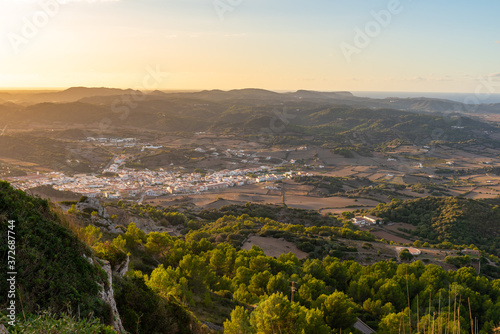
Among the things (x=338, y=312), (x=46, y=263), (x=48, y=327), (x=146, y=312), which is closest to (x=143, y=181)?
(x=338, y=312)

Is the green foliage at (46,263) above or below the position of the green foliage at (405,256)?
above

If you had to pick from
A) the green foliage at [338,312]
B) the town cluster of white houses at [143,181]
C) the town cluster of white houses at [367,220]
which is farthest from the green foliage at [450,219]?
the town cluster of white houses at [143,181]

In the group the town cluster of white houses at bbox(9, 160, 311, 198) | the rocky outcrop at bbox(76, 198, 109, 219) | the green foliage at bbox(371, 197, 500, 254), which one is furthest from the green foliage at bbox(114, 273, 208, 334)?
the town cluster of white houses at bbox(9, 160, 311, 198)

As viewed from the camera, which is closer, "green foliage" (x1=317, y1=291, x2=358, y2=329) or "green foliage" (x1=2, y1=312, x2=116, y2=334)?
"green foliage" (x1=2, y1=312, x2=116, y2=334)

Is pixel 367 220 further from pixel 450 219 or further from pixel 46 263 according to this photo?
pixel 46 263

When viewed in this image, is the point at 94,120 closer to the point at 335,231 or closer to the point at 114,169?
the point at 114,169

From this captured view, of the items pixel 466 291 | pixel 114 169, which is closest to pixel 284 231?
pixel 466 291

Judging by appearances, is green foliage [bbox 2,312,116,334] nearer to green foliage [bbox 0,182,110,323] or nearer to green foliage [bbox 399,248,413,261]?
green foliage [bbox 0,182,110,323]

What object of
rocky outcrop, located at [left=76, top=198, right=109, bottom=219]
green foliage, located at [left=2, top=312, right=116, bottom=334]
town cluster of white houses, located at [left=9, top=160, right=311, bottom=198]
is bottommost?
town cluster of white houses, located at [left=9, top=160, right=311, bottom=198]

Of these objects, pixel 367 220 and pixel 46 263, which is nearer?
pixel 46 263

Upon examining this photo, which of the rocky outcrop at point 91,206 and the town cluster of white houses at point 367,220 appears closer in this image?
the rocky outcrop at point 91,206

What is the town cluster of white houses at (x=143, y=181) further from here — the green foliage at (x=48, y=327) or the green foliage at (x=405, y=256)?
the green foliage at (x=48, y=327)

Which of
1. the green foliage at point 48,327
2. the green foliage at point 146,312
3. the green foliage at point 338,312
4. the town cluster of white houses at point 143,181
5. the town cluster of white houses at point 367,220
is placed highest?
the green foliage at point 48,327
